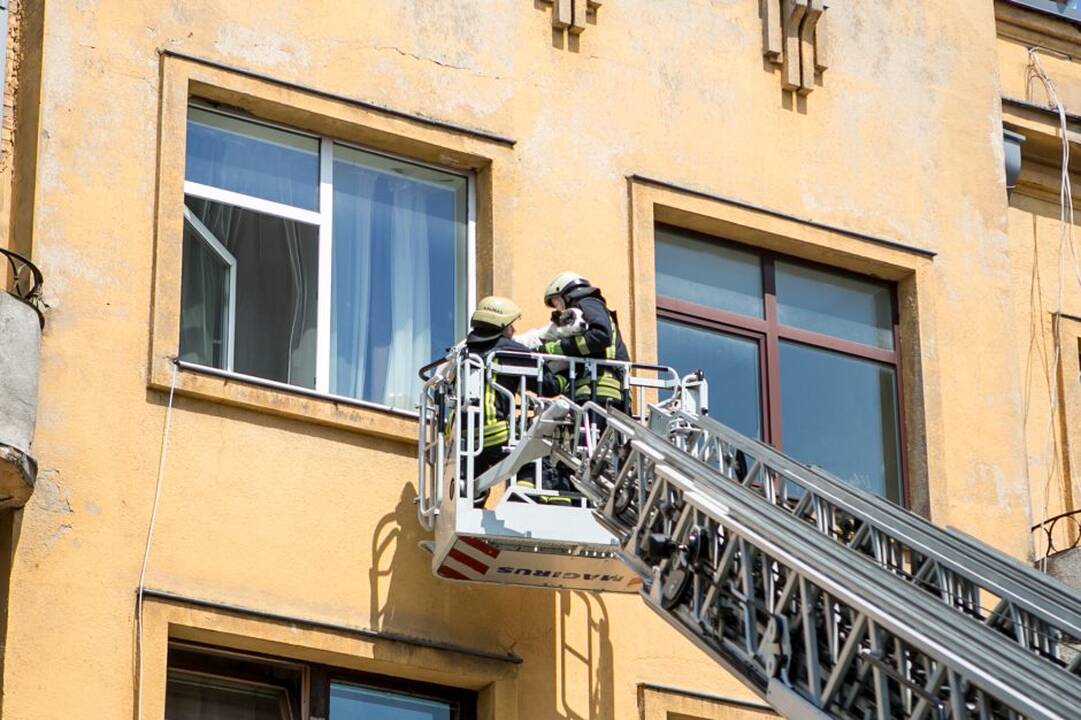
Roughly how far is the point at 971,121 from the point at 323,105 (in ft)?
16.9

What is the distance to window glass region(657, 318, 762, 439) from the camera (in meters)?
16.6

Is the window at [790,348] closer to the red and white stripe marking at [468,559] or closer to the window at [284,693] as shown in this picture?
the red and white stripe marking at [468,559]

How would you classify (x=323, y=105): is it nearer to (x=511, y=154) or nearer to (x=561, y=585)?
(x=511, y=154)

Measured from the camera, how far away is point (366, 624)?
564 inches

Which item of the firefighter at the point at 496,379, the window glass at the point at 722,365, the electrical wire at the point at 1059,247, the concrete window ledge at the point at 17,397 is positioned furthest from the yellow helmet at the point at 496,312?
the electrical wire at the point at 1059,247

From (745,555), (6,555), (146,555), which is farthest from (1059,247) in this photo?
(6,555)

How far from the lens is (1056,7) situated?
19609mm

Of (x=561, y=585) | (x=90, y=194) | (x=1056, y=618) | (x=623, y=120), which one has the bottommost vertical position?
(x=1056, y=618)

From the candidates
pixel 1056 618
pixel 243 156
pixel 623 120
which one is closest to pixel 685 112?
pixel 623 120

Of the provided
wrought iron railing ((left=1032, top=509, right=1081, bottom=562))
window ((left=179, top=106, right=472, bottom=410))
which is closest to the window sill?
window ((left=179, top=106, right=472, bottom=410))

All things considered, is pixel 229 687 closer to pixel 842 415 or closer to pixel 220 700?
pixel 220 700

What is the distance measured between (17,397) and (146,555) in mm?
1122

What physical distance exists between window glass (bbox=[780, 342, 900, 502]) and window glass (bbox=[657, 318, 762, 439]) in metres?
0.23

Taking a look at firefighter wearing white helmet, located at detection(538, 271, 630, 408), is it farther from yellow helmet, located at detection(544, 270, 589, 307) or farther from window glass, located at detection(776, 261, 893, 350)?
window glass, located at detection(776, 261, 893, 350)
